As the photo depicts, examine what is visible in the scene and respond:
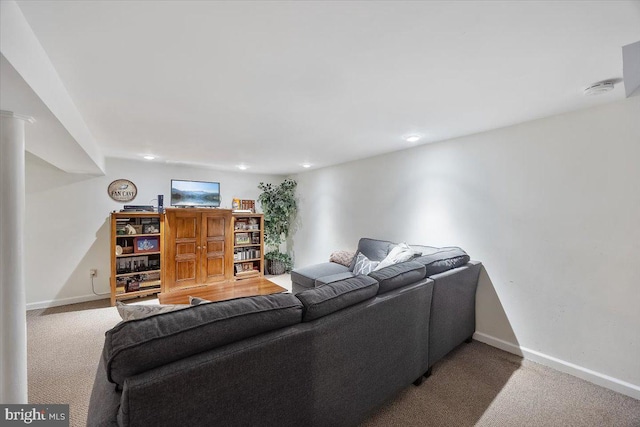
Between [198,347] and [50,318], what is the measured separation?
3785 millimetres

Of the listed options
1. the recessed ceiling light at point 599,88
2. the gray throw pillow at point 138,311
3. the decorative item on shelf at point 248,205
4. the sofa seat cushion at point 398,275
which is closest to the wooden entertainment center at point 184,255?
the decorative item on shelf at point 248,205

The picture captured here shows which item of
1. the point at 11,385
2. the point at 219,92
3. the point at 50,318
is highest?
the point at 219,92

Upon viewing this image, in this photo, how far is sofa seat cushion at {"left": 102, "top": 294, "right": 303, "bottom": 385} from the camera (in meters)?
0.86

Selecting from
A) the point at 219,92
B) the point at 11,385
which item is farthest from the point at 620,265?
the point at 11,385

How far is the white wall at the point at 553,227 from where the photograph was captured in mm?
Result: 1935

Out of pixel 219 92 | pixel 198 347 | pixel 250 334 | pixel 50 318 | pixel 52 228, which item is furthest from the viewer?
pixel 52 228

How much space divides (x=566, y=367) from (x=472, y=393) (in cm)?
99

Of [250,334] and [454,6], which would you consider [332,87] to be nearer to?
[454,6]

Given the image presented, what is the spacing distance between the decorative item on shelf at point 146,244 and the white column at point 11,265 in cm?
258

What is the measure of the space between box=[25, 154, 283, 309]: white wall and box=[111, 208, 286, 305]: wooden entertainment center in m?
0.49

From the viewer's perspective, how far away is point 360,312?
1.51m

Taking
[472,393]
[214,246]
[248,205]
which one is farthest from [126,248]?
[472,393]

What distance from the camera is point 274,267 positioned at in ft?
17.7

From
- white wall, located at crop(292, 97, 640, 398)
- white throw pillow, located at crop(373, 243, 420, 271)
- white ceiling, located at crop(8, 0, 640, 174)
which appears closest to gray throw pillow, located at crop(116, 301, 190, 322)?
white ceiling, located at crop(8, 0, 640, 174)
